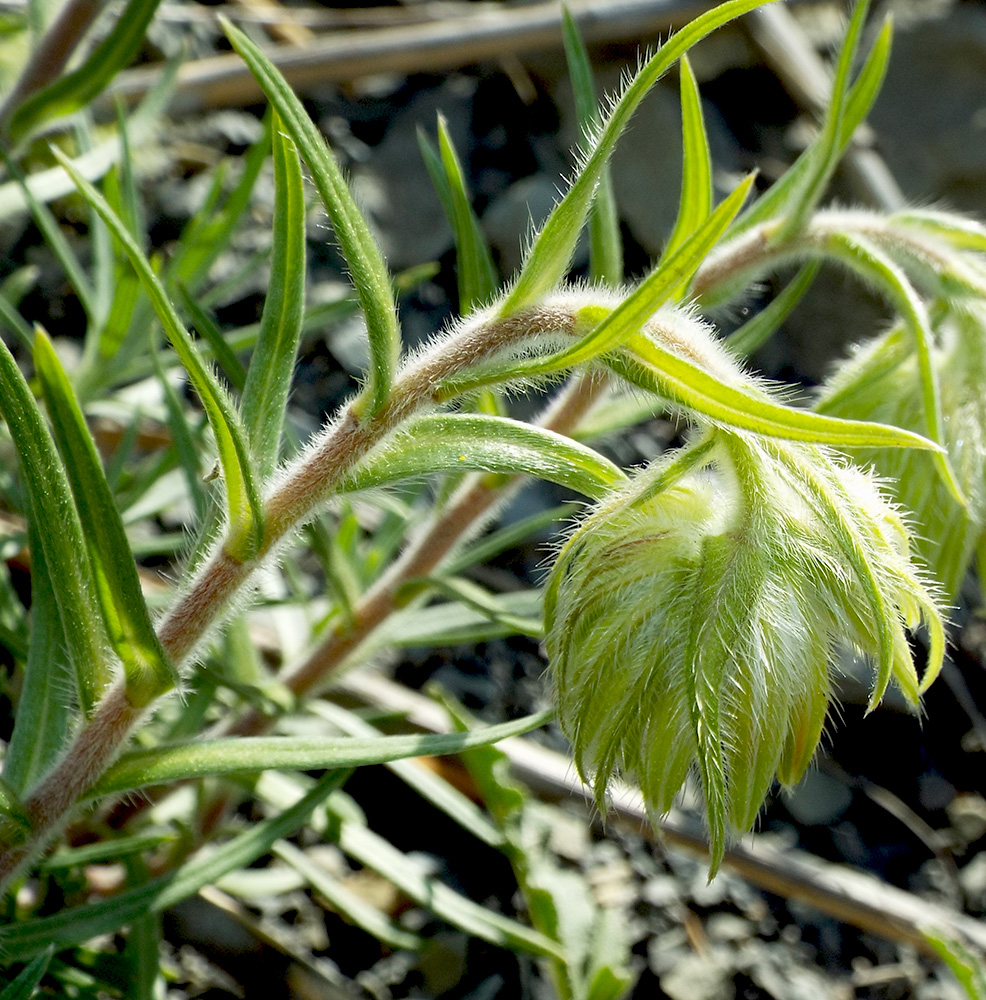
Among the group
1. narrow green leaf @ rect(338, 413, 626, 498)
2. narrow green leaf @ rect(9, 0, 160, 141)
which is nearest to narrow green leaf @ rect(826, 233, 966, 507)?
narrow green leaf @ rect(338, 413, 626, 498)

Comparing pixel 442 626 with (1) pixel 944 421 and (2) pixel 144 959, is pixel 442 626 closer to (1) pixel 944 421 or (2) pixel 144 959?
(2) pixel 144 959

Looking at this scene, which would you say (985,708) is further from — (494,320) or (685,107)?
(494,320)

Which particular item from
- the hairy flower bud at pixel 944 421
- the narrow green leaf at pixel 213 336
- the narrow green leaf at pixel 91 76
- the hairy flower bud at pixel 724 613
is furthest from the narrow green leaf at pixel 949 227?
the narrow green leaf at pixel 91 76

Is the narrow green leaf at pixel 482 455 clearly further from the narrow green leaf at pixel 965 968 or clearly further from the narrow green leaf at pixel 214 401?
the narrow green leaf at pixel 965 968

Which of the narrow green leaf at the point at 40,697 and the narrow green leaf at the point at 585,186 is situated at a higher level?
the narrow green leaf at the point at 585,186

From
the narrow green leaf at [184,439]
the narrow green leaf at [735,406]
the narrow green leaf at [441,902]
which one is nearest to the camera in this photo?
the narrow green leaf at [735,406]

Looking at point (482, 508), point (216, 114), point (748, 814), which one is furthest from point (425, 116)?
point (748, 814)
